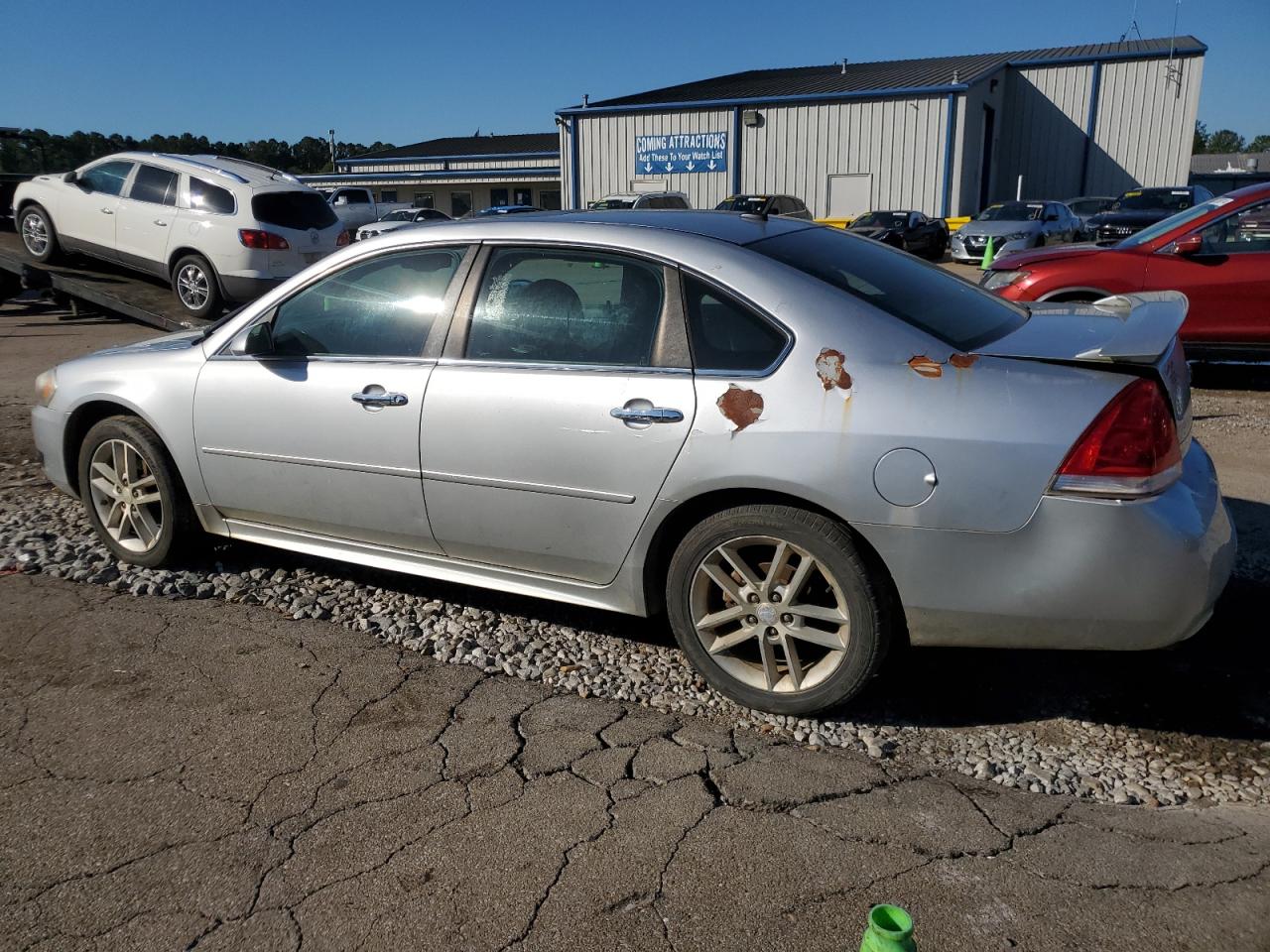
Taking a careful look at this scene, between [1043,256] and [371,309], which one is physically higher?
[1043,256]

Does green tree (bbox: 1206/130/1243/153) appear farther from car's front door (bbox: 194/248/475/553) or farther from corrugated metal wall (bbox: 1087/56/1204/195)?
car's front door (bbox: 194/248/475/553)

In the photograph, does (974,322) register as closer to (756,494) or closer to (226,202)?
(756,494)

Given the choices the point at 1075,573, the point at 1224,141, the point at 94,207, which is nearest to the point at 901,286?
the point at 1075,573

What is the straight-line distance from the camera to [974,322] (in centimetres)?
341

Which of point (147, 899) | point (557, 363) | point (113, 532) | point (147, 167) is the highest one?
point (147, 167)

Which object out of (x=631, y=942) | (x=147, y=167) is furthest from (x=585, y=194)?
(x=631, y=942)

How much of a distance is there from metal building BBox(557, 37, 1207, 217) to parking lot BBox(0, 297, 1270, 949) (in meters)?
33.5

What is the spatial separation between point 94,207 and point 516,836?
37.2 ft

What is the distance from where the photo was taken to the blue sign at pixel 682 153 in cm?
3769

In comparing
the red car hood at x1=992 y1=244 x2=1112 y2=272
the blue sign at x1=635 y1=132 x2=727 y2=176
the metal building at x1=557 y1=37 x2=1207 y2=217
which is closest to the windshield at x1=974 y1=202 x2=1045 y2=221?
the metal building at x1=557 y1=37 x2=1207 y2=217

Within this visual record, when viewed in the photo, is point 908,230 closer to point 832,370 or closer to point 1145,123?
point 1145,123

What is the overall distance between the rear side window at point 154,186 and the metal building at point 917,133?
2793cm

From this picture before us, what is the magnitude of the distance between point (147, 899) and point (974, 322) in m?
3.02

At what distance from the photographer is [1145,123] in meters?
36.8
